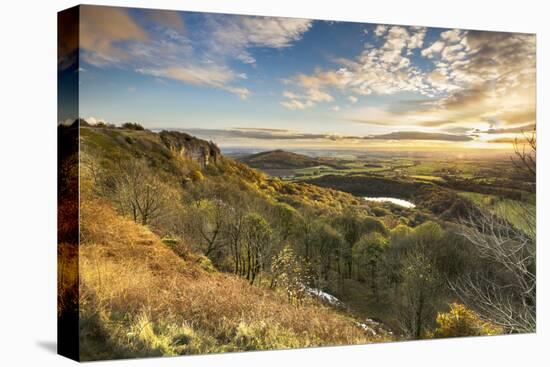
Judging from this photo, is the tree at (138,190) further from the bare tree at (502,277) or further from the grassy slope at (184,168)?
the bare tree at (502,277)

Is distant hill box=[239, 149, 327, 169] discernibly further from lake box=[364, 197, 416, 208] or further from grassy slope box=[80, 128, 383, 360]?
lake box=[364, 197, 416, 208]

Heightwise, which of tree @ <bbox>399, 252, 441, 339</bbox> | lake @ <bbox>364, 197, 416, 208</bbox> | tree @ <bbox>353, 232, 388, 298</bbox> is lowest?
tree @ <bbox>399, 252, 441, 339</bbox>

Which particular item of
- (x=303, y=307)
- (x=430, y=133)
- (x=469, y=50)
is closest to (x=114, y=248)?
(x=303, y=307)

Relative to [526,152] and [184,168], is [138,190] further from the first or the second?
[526,152]

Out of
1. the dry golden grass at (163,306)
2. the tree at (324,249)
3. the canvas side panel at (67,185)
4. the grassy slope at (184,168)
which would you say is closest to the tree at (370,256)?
the tree at (324,249)

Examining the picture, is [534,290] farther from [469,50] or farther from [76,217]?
[76,217]

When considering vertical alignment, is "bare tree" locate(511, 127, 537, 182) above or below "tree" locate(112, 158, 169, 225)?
above

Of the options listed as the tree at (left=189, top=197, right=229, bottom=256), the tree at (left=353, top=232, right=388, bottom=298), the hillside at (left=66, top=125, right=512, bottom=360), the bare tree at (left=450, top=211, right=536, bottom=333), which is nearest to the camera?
the hillside at (left=66, top=125, right=512, bottom=360)

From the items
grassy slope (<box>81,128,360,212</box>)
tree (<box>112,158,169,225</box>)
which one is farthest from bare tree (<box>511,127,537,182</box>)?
tree (<box>112,158,169,225</box>)
